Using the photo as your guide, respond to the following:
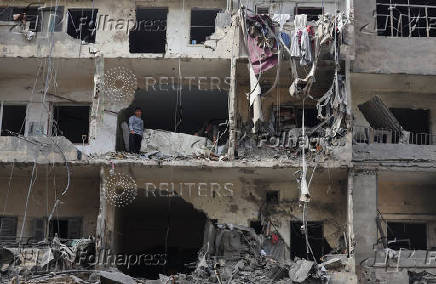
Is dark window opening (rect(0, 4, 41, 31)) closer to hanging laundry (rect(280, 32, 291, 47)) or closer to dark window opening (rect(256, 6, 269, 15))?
dark window opening (rect(256, 6, 269, 15))

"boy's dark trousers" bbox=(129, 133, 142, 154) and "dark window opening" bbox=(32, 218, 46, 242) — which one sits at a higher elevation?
"boy's dark trousers" bbox=(129, 133, 142, 154)

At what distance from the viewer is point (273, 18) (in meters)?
23.8

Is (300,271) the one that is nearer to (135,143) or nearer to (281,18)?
(135,143)

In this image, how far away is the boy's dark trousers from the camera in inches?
940

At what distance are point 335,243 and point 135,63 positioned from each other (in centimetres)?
754

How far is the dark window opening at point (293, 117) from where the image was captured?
24.7 metres

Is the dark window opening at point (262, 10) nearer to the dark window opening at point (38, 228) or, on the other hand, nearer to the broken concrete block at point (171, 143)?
the broken concrete block at point (171, 143)

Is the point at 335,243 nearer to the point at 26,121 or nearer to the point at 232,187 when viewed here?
the point at 232,187

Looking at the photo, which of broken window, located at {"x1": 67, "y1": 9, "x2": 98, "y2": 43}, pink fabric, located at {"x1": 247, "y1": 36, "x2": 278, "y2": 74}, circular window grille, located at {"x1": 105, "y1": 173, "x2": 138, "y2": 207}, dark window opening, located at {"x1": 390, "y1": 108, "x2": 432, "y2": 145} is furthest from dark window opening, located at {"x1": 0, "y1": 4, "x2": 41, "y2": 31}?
dark window opening, located at {"x1": 390, "y1": 108, "x2": 432, "y2": 145}

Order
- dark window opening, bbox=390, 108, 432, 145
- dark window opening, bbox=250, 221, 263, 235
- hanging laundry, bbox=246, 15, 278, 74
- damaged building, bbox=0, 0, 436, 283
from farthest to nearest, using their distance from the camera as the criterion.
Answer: dark window opening, bbox=390, 108, 432, 145 → dark window opening, bbox=250, 221, 263, 235 → hanging laundry, bbox=246, 15, 278, 74 → damaged building, bbox=0, 0, 436, 283

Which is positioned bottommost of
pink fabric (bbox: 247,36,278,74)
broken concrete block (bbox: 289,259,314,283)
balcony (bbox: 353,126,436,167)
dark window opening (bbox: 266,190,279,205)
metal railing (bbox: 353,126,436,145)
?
broken concrete block (bbox: 289,259,314,283)

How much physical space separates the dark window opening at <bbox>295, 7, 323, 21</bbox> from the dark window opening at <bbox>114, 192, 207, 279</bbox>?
660 centimetres

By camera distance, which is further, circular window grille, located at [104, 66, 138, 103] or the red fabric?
circular window grille, located at [104, 66, 138, 103]

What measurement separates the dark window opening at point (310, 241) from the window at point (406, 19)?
242 inches
